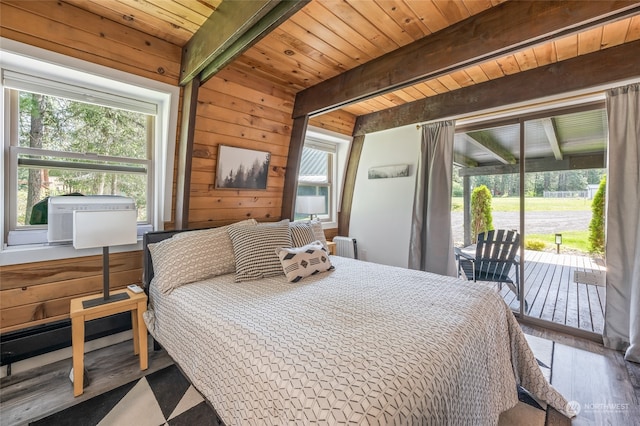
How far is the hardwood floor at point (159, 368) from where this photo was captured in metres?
1.57

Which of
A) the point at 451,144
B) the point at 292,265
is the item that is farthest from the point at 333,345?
the point at 451,144

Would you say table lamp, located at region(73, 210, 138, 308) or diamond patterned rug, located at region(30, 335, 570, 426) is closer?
diamond patterned rug, located at region(30, 335, 570, 426)

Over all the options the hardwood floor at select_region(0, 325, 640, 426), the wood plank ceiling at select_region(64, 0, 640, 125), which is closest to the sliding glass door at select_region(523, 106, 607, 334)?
the hardwood floor at select_region(0, 325, 640, 426)

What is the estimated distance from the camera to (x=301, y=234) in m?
2.58

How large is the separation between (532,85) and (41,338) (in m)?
4.44

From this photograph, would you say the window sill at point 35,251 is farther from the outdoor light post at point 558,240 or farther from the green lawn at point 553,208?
the outdoor light post at point 558,240

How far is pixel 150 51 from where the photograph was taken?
84.1 inches

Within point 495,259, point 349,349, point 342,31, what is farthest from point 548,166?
point 349,349

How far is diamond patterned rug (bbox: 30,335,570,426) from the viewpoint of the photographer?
4.94ft

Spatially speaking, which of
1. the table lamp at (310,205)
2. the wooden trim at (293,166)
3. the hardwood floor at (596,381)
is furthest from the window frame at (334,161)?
the hardwood floor at (596,381)

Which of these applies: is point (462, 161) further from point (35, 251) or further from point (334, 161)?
point (35, 251)

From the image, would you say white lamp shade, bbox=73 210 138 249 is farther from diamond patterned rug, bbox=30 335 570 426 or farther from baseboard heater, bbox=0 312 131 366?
diamond patterned rug, bbox=30 335 570 426

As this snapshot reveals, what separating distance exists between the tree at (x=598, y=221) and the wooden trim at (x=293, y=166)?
286 cm

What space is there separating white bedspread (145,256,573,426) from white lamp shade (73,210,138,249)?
1.52 ft
